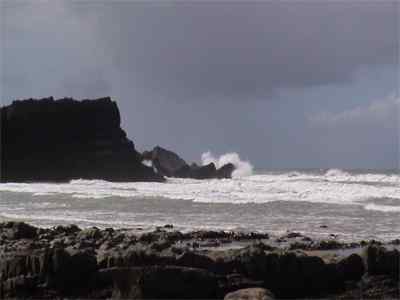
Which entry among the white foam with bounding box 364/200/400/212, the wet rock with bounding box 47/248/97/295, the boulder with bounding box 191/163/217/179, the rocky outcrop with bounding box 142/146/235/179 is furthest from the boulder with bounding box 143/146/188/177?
the wet rock with bounding box 47/248/97/295

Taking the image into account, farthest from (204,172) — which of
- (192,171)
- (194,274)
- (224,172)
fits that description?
(194,274)

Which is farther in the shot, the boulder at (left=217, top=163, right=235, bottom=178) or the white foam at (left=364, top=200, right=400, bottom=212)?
the boulder at (left=217, top=163, right=235, bottom=178)

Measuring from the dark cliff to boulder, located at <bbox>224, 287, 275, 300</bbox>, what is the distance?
54278mm

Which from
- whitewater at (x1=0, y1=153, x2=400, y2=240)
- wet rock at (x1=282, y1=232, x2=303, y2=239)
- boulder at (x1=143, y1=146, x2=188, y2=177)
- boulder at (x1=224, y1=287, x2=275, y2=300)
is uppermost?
boulder at (x1=143, y1=146, x2=188, y2=177)

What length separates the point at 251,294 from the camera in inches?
422

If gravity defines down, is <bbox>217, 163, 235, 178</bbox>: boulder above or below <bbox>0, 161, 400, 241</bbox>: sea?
above

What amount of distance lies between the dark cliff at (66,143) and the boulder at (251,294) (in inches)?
2137

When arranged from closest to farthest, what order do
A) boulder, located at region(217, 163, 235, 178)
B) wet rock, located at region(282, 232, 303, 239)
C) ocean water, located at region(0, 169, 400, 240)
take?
wet rock, located at region(282, 232, 303, 239), ocean water, located at region(0, 169, 400, 240), boulder, located at region(217, 163, 235, 178)

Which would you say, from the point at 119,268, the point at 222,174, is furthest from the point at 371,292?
the point at 222,174

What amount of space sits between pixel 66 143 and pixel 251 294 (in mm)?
58878

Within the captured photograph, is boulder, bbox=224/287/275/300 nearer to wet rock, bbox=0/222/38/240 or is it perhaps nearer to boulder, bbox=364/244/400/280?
boulder, bbox=364/244/400/280

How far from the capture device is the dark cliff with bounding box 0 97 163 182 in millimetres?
64625

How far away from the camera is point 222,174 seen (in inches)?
3236

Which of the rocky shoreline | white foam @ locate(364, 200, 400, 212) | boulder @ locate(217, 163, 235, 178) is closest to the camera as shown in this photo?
the rocky shoreline
